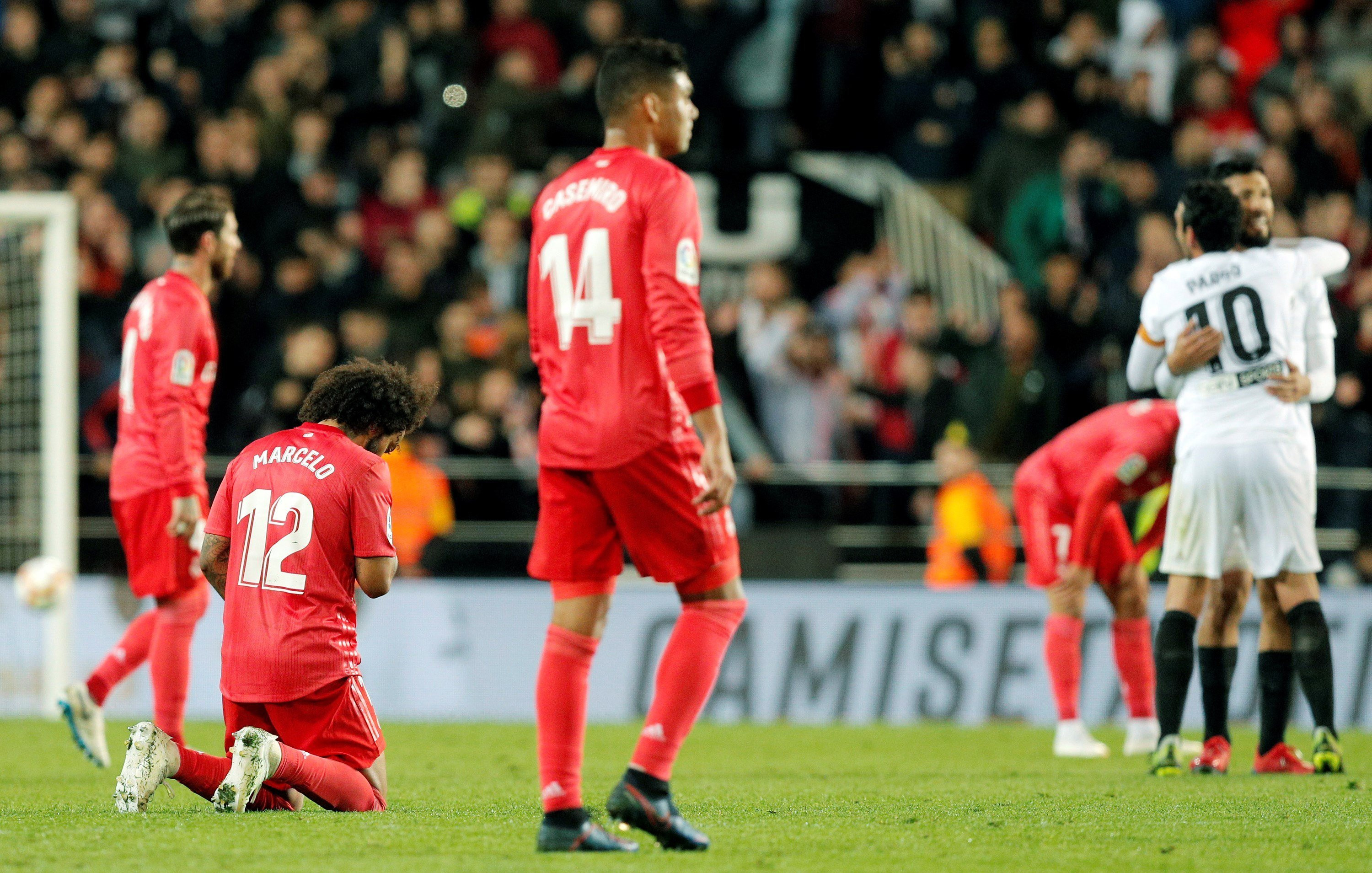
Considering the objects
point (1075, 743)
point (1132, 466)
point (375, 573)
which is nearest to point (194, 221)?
point (375, 573)

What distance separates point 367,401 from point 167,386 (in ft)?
6.92

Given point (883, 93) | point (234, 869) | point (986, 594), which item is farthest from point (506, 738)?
point (883, 93)

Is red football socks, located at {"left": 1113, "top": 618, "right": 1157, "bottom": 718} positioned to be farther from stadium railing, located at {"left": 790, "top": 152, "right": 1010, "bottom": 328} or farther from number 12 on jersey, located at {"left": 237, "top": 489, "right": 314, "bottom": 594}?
stadium railing, located at {"left": 790, "top": 152, "right": 1010, "bottom": 328}

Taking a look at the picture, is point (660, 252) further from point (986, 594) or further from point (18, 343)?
point (18, 343)

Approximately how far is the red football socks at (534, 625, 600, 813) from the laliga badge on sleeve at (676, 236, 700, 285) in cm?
99

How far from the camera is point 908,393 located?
45.1 feet

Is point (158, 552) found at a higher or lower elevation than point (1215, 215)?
lower

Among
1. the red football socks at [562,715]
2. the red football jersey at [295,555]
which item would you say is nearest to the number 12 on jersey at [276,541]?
the red football jersey at [295,555]

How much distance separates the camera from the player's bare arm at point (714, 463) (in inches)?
183

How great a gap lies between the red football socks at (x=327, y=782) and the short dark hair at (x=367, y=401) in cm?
105

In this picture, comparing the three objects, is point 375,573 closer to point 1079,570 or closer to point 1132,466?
point 1132,466

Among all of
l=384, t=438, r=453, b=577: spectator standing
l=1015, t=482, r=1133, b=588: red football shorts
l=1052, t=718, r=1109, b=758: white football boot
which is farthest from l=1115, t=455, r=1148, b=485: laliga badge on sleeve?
l=384, t=438, r=453, b=577: spectator standing

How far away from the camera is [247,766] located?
18.1ft

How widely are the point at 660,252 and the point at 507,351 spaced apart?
870 centimetres
